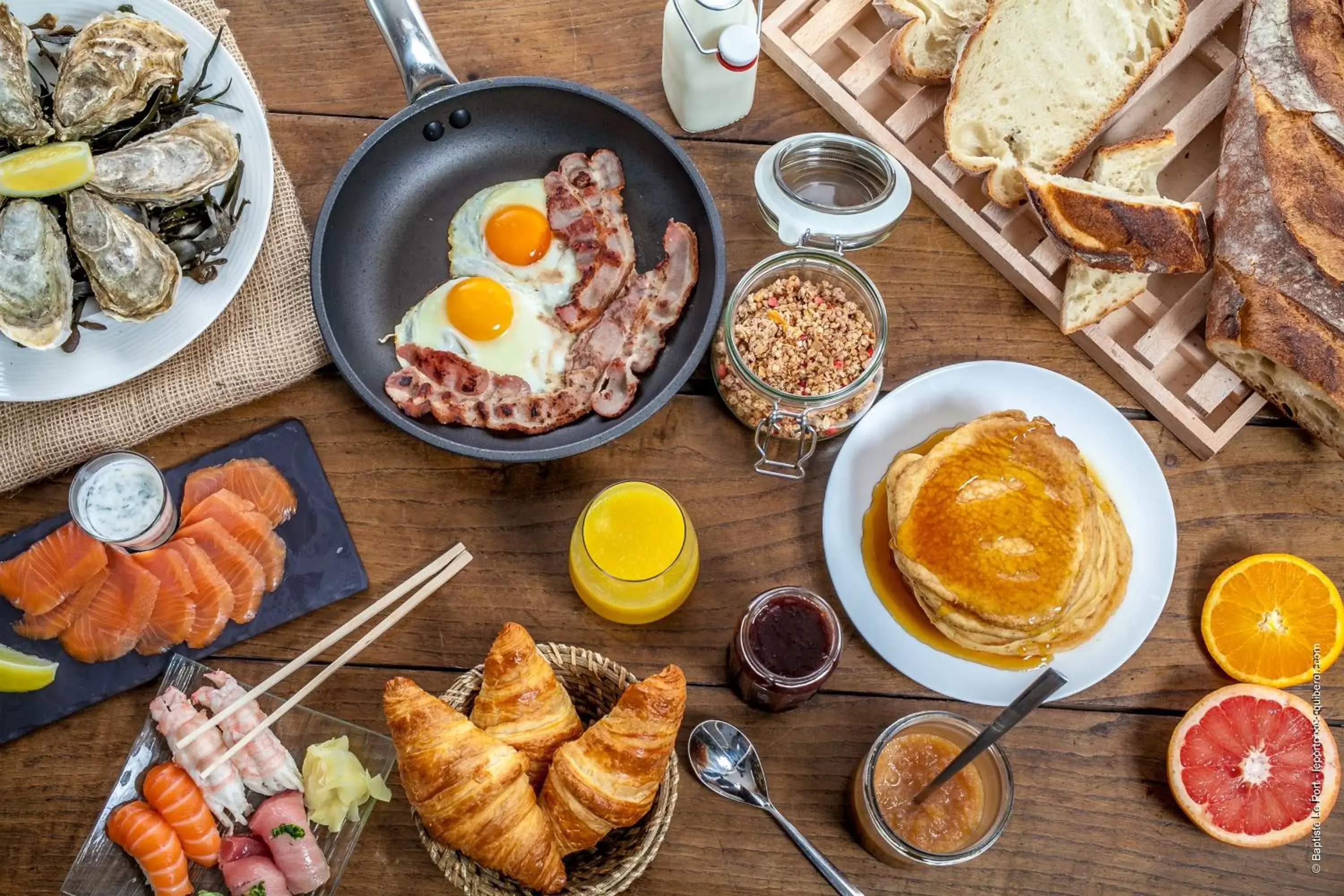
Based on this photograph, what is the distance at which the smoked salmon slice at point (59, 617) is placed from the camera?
8.58 ft

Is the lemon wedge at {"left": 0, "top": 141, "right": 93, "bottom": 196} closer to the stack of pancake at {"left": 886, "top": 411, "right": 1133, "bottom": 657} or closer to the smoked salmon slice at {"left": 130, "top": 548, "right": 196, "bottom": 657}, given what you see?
the smoked salmon slice at {"left": 130, "top": 548, "right": 196, "bottom": 657}

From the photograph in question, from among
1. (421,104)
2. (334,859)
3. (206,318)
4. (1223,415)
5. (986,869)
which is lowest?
(334,859)

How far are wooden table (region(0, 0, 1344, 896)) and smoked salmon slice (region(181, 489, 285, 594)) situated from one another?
158 mm

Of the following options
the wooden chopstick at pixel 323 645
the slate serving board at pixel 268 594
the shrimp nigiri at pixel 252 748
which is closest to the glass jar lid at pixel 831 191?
the wooden chopstick at pixel 323 645

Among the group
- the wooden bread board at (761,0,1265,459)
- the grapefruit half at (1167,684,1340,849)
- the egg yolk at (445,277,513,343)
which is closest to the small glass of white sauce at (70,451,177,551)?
the egg yolk at (445,277,513,343)

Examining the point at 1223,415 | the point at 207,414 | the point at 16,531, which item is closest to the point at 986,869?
the point at 1223,415

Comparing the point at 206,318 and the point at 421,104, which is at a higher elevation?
the point at 421,104

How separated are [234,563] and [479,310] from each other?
2.87 feet

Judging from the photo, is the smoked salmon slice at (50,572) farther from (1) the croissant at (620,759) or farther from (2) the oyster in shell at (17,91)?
(1) the croissant at (620,759)

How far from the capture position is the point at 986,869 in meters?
Result: 2.62

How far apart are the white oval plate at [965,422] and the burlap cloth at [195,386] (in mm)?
1413

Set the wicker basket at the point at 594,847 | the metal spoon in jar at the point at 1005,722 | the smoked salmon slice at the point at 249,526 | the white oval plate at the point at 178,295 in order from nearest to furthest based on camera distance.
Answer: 1. the metal spoon in jar at the point at 1005,722
2. the wicker basket at the point at 594,847
3. the white oval plate at the point at 178,295
4. the smoked salmon slice at the point at 249,526

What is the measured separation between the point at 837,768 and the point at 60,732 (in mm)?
1952

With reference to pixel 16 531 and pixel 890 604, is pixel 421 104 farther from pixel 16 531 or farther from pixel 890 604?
pixel 890 604
